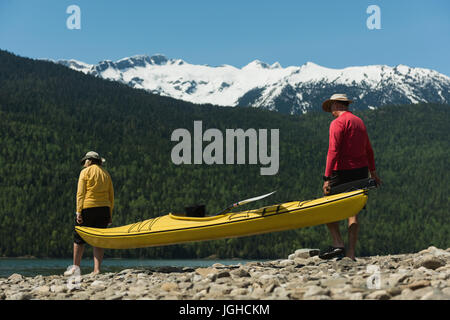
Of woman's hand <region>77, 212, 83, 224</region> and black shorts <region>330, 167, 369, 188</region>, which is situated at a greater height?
black shorts <region>330, 167, 369, 188</region>

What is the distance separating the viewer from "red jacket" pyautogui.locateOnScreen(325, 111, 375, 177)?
10727 millimetres

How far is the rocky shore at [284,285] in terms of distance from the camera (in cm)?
739

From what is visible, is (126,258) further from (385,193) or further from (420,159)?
(420,159)

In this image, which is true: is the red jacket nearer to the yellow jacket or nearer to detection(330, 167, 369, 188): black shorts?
detection(330, 167, 369, 188): black shorts

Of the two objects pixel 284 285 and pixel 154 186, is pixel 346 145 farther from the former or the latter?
pixel 154 186

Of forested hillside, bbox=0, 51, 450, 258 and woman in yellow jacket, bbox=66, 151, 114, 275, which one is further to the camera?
forested hillside, bbox=0, 51, 450, 258

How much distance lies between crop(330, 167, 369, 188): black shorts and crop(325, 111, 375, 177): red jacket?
8 centimetres

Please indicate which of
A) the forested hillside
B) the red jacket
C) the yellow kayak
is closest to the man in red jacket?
the red jacket

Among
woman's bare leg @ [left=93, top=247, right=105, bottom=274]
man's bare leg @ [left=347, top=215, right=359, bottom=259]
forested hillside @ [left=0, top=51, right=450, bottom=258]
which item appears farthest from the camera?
forested hillside @ [left=0, top=51, right=450, bottom=258]

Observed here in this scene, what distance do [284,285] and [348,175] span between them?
3.42 meters

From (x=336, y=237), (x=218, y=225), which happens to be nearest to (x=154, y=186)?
(x=218, y=225)

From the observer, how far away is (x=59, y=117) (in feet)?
602
